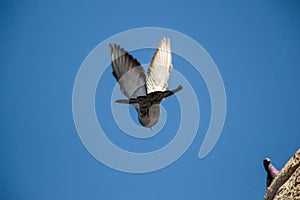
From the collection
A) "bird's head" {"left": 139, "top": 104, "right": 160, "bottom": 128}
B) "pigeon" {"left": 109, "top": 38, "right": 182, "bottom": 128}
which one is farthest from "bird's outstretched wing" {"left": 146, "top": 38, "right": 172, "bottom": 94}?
"bird's head" {"left": 139, "top": 104, "right": 160, "bottom": 128}

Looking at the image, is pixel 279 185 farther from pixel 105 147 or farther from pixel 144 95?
pixel 105 147

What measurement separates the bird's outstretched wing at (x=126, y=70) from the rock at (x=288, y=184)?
3653 millimetres

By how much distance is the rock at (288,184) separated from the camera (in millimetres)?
1382

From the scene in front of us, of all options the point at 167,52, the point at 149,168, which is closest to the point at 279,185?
the point at 167,52

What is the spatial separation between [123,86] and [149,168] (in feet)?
10.7

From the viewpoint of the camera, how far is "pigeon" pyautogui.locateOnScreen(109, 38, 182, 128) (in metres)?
5.10

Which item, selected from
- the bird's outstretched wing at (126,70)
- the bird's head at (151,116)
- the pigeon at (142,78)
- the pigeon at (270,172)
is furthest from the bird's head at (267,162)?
the bird's head at (151,116)

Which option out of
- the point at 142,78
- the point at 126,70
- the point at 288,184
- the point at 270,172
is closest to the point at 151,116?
the point at 142,78

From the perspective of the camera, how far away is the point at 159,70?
17.4ft

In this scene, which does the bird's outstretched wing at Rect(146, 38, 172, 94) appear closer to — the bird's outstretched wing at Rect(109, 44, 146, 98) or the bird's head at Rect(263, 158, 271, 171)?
the bird's outstretched wing at Rect(109, 44, 146, 98)

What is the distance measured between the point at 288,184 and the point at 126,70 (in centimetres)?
380

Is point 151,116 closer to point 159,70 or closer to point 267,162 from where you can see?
point 159,70

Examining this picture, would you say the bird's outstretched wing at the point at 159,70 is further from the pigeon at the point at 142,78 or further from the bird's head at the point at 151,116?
the bird's head at the point at 151,116

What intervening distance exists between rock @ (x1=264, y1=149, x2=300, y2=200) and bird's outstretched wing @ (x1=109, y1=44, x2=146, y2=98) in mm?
3653
